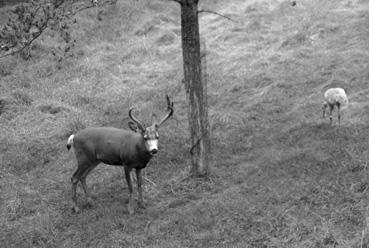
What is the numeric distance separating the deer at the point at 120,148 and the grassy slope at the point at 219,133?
0.63 meters

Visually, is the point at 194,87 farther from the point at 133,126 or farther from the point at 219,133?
the point at 219,133

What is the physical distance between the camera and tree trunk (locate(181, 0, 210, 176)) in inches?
399

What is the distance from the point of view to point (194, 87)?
10.4 m

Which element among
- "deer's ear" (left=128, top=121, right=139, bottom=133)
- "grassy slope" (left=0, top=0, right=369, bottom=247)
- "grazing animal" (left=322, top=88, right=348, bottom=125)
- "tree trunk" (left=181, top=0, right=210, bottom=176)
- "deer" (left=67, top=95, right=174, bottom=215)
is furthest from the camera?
"grazing animal" (left=322, top=88, right=348, bottom=125)

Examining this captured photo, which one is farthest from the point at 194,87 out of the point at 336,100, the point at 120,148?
the point at 336,100

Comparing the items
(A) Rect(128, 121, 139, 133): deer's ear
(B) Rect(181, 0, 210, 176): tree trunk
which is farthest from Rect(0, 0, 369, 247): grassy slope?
(A) Rect(128, 121, 139, 133): deer's ear

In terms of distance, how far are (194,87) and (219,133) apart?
3026 millimetres

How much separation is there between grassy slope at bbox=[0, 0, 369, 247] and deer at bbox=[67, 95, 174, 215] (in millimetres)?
631

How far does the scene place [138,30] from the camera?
80.2 feet

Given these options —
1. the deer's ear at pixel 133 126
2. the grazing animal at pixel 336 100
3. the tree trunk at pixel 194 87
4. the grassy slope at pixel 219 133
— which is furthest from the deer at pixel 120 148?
the grazing animal at pixel 336 100

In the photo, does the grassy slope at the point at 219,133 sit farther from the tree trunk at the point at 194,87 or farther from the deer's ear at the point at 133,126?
the deer's ear at the point at 133,126

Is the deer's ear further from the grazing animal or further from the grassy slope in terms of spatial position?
the grazing animal

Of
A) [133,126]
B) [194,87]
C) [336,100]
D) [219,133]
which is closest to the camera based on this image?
[133,126]

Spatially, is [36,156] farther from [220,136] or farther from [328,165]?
[328,165]
